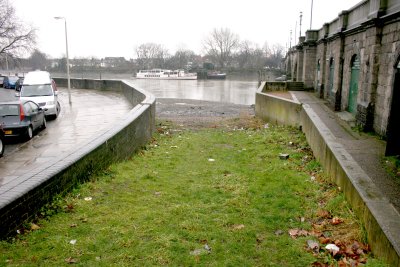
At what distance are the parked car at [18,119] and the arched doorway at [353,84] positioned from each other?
43.9ft

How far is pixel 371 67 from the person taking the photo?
40.6ft

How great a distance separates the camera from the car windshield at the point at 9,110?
46.2 ft

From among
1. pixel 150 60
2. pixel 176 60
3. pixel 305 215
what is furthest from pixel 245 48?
pixel 305 215

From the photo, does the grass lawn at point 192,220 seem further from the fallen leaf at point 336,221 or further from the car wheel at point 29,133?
the car wheel at point 29,133

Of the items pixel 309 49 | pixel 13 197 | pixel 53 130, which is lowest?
pixel 53 130

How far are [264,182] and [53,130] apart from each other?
38.8 feet

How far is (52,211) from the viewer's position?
5414 millimetres

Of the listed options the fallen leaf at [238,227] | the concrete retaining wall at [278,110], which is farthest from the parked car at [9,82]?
the fallen leaf at [238,227]

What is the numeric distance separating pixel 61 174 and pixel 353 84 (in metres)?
14.1

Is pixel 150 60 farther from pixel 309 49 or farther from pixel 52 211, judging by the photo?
pixel 52 211

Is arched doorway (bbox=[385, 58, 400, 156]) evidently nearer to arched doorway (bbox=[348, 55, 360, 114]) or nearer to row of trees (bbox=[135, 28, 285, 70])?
arched doorway (bbox=[348, 55, 360, 114])

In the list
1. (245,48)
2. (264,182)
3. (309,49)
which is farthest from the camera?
(245,48)

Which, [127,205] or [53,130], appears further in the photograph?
[53,130]

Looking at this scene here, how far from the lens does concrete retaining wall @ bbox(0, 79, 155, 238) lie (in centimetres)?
466
